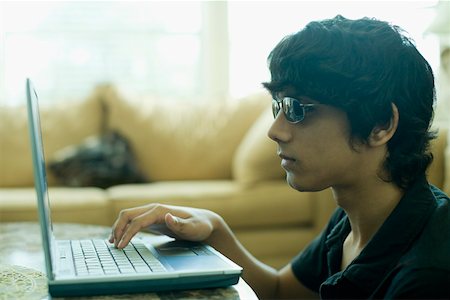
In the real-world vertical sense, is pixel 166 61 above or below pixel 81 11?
below

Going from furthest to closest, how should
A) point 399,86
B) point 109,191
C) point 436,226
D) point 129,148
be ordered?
point 129,148, point 109,191, point 399,86, point 436,226

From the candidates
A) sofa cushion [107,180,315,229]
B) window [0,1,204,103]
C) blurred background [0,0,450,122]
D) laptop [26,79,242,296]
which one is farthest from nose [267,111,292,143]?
window [0,1,204,103]

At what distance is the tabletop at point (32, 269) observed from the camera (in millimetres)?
896

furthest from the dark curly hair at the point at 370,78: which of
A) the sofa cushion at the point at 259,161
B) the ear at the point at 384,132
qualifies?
the sofa cushion at the point at 259,161

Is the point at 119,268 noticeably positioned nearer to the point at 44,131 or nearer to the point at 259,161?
the point at 259,161

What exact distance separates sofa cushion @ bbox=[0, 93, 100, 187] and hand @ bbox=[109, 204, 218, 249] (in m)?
2.18

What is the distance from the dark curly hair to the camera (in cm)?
114

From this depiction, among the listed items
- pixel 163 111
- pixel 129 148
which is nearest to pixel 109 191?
pixel 129 148

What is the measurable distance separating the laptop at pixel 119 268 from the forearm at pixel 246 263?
0.20 m

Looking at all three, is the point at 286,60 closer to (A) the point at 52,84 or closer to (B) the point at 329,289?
(B) the point at 329,289

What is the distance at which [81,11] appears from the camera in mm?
3949

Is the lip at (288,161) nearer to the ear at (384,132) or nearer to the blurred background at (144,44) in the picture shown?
the ear at (384,132)

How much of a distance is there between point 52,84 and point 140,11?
71 centimetres

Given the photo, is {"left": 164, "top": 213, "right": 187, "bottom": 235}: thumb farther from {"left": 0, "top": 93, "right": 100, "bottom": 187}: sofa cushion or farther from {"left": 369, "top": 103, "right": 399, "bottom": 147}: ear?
{"left": 0, "top": 93, "right": 100, "bottom": 187}: sofa cushion
